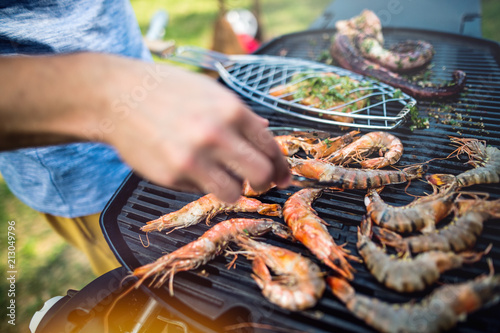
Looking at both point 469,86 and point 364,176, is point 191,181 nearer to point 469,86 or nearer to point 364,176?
point 364,176

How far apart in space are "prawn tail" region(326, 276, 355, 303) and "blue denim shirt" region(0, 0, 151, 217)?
249 centimetres

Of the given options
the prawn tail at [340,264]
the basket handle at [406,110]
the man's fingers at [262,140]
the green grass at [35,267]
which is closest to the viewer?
the man's fingers at [262,140]

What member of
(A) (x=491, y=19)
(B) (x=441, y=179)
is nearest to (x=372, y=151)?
(B) (x=441, y=179)

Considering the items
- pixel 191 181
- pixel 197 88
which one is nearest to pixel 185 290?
pixel 191 181

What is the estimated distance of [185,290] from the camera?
202 cm

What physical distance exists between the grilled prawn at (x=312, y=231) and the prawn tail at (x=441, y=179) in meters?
0.94

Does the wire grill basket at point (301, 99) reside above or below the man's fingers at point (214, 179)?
below

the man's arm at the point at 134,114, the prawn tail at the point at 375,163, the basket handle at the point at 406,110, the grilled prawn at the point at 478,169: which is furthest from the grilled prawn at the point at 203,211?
the basket handle at the point at 406,110

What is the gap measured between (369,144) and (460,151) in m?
0.77

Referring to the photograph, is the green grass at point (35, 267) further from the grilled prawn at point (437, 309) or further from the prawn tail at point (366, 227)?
the grilled prawn at point (437, 309)

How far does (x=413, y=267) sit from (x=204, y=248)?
1.42 metres

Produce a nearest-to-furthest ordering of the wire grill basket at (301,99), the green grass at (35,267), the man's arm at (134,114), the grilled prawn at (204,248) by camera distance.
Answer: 1. the man's arm at (134,114)
2. the grilled prawn at (204,248)
3. the wire grill basket at (301,99)
4. the green grass at (35,267)

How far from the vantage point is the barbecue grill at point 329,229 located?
1816mm

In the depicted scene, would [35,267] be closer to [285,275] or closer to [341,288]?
[285,275]
